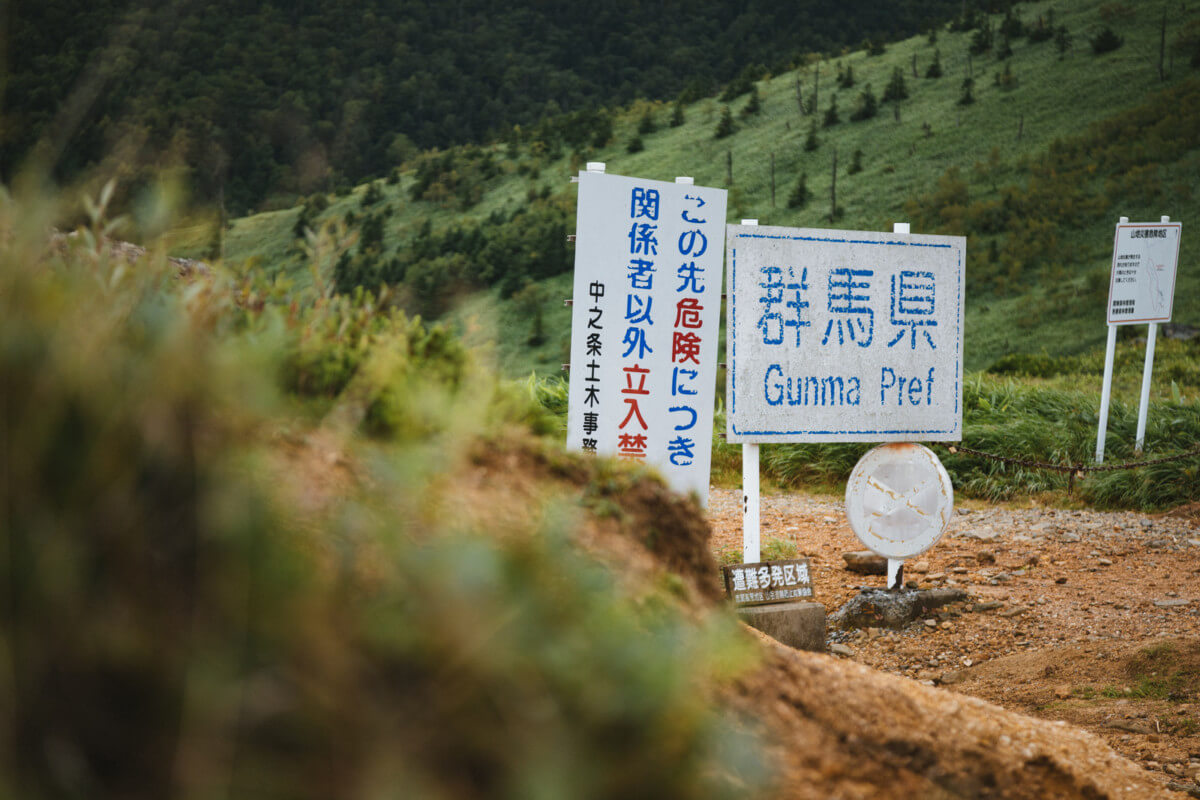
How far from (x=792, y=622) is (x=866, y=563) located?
1558mm

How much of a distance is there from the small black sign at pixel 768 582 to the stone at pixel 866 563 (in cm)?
144

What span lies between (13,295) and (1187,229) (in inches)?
1113

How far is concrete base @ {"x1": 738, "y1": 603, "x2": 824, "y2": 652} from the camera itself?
3.92 meters

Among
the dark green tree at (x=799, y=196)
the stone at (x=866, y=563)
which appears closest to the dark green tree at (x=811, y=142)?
the dark green tree at (x=799, y=196)

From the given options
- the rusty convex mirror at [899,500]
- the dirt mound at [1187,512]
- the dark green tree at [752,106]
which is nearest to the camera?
the rusty convex mirror at [899,500]

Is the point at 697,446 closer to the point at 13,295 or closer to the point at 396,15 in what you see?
the point at 13,295

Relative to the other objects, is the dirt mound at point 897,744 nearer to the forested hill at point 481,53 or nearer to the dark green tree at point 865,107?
the forested hill at point 481,53

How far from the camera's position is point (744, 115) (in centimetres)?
3947

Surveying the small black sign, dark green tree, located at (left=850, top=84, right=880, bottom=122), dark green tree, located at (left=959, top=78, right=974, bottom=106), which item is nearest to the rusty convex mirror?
the small black sign

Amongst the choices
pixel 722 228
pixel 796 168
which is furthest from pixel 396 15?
pixel 722 228

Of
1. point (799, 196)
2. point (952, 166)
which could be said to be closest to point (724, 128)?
point (799, 196)

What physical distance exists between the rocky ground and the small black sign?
1.46 ft

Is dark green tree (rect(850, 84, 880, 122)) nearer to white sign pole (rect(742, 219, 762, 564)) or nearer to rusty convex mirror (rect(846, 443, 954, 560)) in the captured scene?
rusty convex mirror (rect(846, 443, 954, 560))

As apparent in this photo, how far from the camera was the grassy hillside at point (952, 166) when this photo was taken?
24.1m
